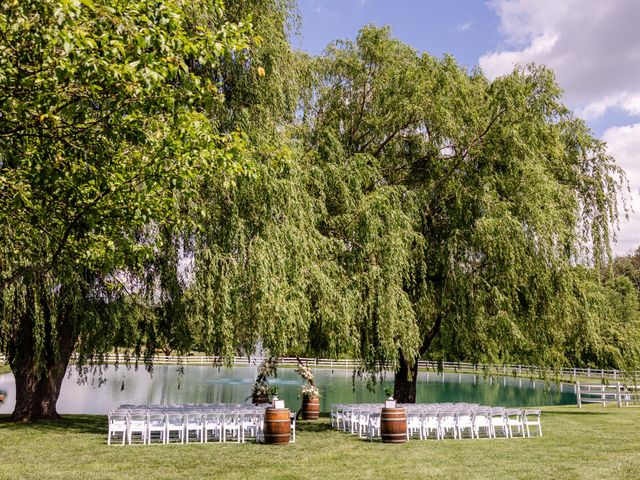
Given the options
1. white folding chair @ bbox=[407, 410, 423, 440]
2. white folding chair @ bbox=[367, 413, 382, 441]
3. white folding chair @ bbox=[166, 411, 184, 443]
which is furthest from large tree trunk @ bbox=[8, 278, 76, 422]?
white folding chair @ bbox=[407, 410, 423, 440]

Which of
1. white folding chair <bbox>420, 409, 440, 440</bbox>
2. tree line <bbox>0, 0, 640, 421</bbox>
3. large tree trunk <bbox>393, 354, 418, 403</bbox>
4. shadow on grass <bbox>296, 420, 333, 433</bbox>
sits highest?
tree line <bbox>0, 0, 640, 421</bbox>

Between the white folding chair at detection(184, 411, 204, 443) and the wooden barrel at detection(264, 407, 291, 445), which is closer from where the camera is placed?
the wooden barrel at detection(264, 407, 291, 445)

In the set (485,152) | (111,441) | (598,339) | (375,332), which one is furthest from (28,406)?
(598,339)

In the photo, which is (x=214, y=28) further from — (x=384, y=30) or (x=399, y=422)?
(x=399, y=422)

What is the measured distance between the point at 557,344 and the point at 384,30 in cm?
997

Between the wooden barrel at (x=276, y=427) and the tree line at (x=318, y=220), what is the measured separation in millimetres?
1390

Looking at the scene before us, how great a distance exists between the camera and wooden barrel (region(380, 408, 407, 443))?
13.8 m

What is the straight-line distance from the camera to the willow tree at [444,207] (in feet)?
51.2

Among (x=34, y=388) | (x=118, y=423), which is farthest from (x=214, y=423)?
(x=34, y=388)

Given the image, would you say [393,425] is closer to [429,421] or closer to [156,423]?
[429,421]

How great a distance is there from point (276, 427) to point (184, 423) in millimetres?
2077

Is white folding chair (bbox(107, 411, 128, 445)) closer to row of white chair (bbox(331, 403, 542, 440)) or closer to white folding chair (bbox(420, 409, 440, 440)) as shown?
row of white chair (bbox(331, 403, 542, 440))

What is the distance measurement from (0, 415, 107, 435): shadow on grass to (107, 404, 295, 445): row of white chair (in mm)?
1289

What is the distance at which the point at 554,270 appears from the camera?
637 inches
